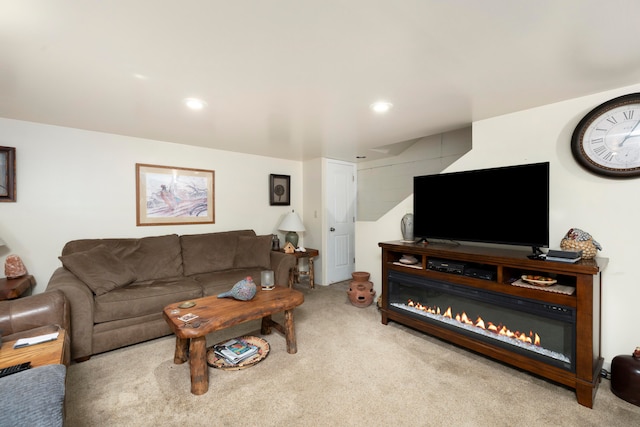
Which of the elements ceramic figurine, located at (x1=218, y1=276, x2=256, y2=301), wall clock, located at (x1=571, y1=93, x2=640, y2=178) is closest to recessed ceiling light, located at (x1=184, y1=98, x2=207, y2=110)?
ceramic figurine, located at (x1=218, y1=276, x2=256, y2=301)

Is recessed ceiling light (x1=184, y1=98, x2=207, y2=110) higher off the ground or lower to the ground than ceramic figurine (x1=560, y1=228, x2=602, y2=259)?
higher

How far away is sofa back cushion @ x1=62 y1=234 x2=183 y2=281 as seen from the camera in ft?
9.44

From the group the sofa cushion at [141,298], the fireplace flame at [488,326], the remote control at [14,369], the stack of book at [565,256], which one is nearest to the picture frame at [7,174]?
the sofa cushion at [141,298]

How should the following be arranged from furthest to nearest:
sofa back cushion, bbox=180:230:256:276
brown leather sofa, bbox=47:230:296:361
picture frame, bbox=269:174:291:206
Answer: picture frame, bbox=269:174:291:206 → sofa back cushion, bbox=180:230:256:276 → brown leather sofa, bbox=47:230:296:361

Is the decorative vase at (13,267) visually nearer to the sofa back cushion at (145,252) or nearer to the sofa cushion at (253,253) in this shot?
the sofa back cushion at (145,252)

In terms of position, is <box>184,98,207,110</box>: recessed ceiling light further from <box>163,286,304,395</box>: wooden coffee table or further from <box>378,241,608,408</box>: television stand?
<box>378,241,608,408</box>: television stand

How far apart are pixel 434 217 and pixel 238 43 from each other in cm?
227

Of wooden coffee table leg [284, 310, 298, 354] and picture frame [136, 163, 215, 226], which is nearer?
wooden coffee table leg [284, 310, 298, 354]

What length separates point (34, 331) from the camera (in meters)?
1.76

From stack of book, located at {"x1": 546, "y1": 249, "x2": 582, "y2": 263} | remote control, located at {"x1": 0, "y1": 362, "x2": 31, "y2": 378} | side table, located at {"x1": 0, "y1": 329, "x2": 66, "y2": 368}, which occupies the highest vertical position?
stack of book, located at {"x1": 546, "y1": 249, "x2": 582, "y2": 263}

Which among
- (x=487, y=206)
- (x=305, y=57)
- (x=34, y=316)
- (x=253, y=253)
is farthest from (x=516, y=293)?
(x=34, y=316)

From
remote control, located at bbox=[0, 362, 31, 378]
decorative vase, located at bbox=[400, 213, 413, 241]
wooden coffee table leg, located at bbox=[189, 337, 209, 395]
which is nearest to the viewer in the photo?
remote control, located at bbox=[0, 362, 31, 378]

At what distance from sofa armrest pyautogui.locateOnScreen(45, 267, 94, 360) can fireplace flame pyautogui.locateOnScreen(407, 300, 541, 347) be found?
2.86 meters

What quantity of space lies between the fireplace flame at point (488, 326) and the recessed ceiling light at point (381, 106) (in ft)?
6.15
